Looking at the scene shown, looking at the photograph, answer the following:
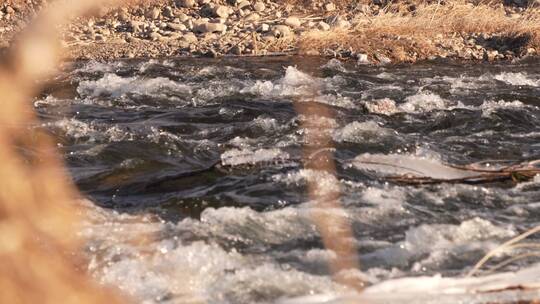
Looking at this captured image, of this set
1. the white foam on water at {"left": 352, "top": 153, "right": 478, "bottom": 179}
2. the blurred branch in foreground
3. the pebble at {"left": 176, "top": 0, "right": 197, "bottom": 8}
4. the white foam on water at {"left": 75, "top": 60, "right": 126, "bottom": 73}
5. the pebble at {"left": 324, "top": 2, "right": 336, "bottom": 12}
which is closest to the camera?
the blurred branch in foreground

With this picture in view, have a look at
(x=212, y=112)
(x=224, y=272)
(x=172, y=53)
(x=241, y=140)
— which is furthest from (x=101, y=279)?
(x=172, y=53)

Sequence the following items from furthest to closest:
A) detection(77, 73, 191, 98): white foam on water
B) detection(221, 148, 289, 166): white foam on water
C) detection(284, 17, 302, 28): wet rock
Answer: detection(284, 17, 302, 28): wet rock
detection(77, 73, 191, 98): white foam on water
detection(221, 148, 289, 166): white foam on water

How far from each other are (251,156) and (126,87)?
3.47m

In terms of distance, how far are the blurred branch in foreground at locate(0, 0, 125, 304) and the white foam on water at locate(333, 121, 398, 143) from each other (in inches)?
210

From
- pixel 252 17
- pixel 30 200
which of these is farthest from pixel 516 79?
pixel 30 200

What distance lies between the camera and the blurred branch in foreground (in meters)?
1.01

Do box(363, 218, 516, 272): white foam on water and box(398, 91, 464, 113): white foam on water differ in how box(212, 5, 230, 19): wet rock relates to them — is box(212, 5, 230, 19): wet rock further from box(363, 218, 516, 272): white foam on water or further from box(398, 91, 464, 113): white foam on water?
box(363, 218, 516, 272): white foam on water

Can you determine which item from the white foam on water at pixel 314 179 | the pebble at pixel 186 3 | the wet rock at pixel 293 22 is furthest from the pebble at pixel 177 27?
the white foam on water at pixel 314 179

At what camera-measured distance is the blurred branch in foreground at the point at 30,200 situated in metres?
1.01

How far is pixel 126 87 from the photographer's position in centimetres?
944

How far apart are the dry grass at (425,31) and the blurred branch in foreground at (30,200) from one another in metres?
10.2

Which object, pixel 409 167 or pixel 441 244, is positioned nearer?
pixel 441 244

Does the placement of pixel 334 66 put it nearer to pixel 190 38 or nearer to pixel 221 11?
pixel 190 38

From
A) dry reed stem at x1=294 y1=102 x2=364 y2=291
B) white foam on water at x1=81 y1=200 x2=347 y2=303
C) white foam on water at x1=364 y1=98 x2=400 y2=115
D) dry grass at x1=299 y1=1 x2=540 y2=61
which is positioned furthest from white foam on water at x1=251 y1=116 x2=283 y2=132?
dry grass at x1=299 y1=1 x2=540 y2=61
